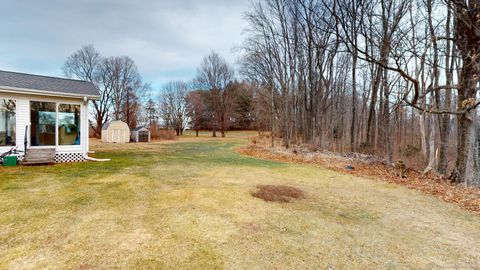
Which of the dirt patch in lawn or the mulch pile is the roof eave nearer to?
the dirt patch in lawn

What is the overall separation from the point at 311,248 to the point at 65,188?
4883 mm

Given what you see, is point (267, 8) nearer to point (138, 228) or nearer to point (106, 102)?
point (138, 228)

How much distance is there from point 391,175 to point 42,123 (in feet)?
38.1

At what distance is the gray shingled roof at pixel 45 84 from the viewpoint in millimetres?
7574

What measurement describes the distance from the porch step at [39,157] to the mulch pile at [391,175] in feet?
27.0

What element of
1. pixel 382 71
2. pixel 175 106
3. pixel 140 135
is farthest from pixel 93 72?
pixel 382 71

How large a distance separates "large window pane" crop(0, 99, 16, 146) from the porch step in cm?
74

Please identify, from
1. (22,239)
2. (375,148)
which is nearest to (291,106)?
(375,148)

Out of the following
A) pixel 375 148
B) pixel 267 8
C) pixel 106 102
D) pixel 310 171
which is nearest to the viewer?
pixel 310 171

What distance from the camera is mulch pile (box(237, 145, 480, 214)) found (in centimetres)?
498

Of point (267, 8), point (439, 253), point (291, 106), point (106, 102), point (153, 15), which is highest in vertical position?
point (267, 8)

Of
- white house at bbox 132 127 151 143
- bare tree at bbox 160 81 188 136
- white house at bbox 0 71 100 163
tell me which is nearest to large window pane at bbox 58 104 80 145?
white house at bbox 0 71 100 163

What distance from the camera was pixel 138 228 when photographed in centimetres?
302

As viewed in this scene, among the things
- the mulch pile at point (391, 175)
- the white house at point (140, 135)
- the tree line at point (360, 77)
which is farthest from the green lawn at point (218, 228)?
the white house at point (140, 135)
